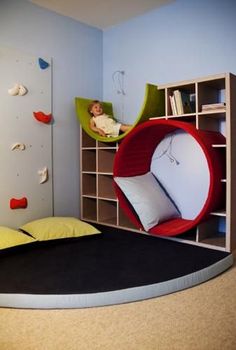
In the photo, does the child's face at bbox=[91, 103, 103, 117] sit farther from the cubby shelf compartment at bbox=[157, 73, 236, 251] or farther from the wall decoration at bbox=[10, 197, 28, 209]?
the wall decoration at bbox=[10, 197, 28, 209]

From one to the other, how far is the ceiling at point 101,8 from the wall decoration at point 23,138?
542mm

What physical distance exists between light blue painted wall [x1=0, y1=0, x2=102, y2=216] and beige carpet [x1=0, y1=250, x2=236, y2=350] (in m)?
1.77

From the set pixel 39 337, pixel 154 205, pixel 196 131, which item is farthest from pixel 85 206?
pixel 39 337

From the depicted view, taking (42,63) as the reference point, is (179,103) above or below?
below

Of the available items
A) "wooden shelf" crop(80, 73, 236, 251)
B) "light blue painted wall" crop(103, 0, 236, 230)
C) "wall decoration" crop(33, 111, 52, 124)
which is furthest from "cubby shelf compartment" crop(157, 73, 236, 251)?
"wall decoration" crop(33, 111, 52, 124)

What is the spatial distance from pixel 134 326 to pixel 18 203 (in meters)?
1.83

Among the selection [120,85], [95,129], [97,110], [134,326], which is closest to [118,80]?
[120,85]

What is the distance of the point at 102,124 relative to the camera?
10.5 ft

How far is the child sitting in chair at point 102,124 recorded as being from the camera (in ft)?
10.1

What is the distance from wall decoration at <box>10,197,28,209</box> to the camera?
2969 mm

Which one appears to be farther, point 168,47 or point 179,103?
point 168,47

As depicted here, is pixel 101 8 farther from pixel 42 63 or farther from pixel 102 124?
pixel 102 124

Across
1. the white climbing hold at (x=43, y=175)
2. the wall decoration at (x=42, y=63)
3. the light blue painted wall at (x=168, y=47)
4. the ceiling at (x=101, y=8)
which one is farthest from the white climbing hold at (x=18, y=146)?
the ceiling at (x=101, y=8)

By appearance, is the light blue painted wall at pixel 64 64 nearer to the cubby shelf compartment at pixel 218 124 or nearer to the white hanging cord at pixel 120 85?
the white hanging cord at pixel 120 85
